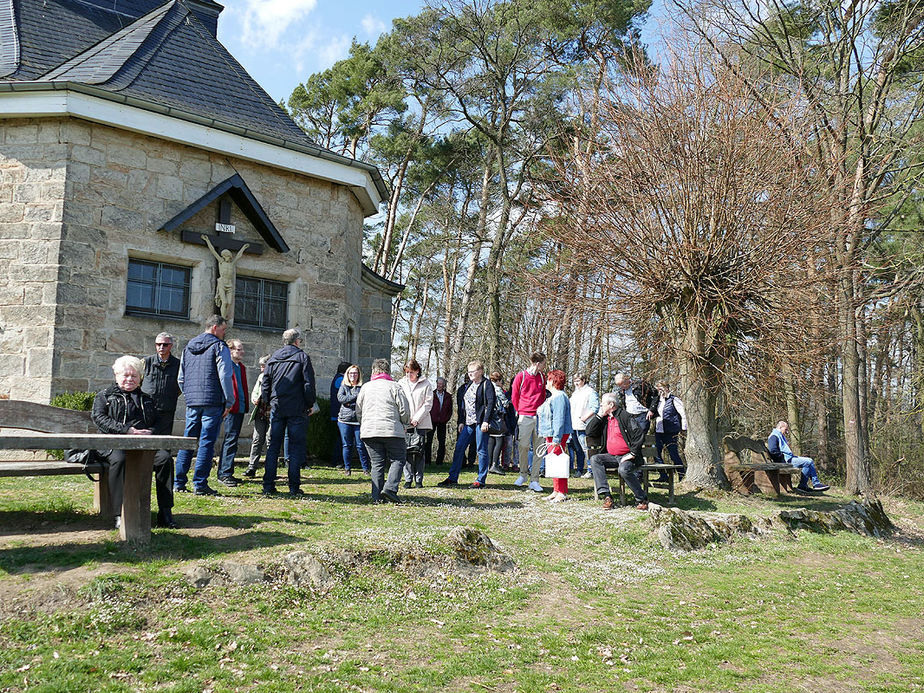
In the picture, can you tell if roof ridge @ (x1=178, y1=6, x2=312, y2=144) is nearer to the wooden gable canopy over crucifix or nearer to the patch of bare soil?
the wooden gable canopy over crucifix

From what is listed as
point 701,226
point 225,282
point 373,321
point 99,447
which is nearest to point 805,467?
point 701,226

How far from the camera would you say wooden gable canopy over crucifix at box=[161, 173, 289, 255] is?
37.9 feet

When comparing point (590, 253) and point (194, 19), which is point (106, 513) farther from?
point (194, 19)

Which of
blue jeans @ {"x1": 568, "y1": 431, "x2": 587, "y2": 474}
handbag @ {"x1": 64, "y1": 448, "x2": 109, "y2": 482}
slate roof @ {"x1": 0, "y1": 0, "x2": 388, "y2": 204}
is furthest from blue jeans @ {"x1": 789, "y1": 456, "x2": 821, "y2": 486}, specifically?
handbag @ {"x1": 64, "y1": 448, "x2": 109, "y2": 482}

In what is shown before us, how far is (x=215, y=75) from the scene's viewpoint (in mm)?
13641

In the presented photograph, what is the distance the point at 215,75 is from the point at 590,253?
744cm

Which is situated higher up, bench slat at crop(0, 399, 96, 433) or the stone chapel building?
the stone chapel building

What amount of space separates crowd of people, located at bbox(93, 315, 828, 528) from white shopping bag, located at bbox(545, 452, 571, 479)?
1cm

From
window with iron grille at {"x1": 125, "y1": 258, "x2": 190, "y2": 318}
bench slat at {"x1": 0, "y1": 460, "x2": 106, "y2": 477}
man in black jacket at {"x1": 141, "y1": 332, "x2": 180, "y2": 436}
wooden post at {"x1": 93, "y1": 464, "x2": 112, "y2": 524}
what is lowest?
wooden post at {"x1": 93, "y1": 464, "x2": 112, "y2": 524}

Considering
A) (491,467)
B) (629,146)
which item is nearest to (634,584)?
(491,467)

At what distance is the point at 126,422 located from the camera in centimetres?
592

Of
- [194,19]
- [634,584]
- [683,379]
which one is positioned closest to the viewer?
[634,584]

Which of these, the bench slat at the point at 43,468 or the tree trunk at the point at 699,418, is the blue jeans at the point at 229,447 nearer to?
the bench slat at the point at 43,468

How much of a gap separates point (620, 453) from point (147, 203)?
7694 millimetres
